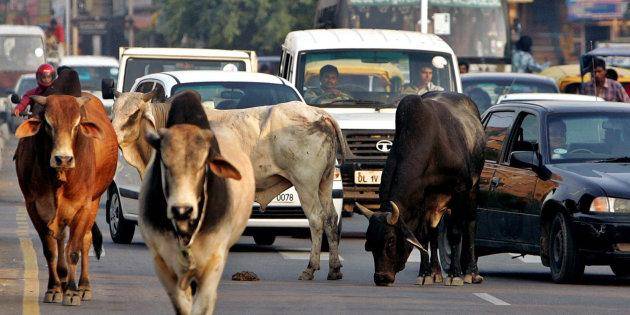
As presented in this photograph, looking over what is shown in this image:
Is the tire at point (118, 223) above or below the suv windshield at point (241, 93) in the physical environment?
below

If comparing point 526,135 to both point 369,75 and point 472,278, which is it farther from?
point 369,75

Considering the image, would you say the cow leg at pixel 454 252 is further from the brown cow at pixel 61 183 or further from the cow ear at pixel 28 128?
the cow ear at pixel 28 128

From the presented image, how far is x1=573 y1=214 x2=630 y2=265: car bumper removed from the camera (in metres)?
15.8

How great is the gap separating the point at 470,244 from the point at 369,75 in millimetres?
7180

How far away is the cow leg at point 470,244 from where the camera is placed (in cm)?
1692

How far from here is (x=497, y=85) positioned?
110 ft

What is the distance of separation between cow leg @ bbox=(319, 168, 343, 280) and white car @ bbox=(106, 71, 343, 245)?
2.18m

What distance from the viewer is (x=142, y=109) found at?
1734cm

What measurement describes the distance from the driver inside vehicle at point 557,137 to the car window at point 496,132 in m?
0.83

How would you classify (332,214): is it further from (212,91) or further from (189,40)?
(189,40)

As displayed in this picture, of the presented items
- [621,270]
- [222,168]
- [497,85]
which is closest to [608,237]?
[621,270]

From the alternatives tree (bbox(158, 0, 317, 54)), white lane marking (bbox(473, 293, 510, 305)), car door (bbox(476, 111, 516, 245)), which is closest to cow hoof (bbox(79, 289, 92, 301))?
white lane marking (bbox(473, 293, 510, 305))

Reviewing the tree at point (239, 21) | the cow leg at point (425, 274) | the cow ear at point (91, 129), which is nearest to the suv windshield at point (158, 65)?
the cow leg at point (425, 274)

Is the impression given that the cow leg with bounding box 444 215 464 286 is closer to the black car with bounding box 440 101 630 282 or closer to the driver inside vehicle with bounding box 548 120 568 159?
the black car with bounding box 440 101 630 282
